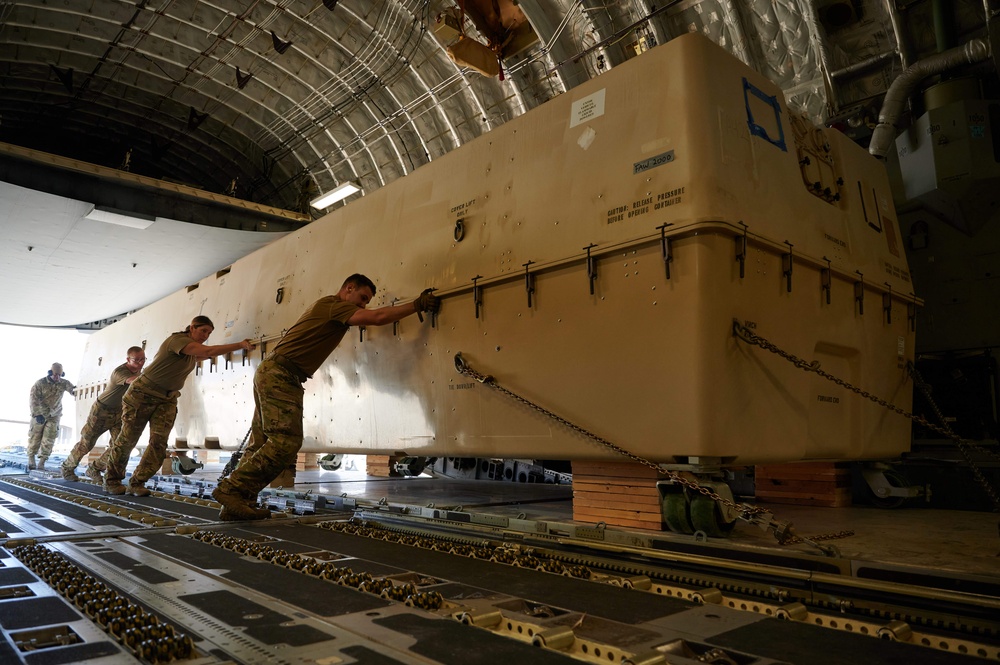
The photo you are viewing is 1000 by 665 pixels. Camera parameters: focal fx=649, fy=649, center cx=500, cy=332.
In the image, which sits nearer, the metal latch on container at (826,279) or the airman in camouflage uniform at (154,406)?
the metal latch on container at (826,279)

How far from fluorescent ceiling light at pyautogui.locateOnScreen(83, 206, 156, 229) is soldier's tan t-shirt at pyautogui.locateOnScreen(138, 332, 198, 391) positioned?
4972mm

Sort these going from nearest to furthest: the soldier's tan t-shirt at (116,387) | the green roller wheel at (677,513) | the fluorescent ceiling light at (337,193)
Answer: the green roller wheel at (677,513) → the soldier's tan t-shirt at (116,387) → the fluorescent ceiling light at (337,193)

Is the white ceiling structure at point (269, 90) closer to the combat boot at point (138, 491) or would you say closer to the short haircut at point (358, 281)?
the short haircut at point (358, 281)

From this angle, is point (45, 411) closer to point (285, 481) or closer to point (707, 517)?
point (285, 481)

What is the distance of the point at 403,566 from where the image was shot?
3359 millimetres

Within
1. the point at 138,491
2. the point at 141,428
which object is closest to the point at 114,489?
the point at 138,491

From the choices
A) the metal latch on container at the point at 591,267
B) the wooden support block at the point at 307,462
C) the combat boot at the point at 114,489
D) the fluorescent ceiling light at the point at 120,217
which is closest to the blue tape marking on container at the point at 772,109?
the metal latch on container at the point at 591,267

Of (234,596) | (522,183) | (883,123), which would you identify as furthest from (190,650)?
(883,123)

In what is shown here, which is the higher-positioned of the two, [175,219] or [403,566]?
[175,219]

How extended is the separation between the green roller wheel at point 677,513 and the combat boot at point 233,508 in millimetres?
3218

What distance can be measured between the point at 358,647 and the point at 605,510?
7.63ft

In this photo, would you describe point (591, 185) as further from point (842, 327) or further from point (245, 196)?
point (245, 196)

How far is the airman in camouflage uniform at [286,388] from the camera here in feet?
16.6

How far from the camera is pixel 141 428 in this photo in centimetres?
813
